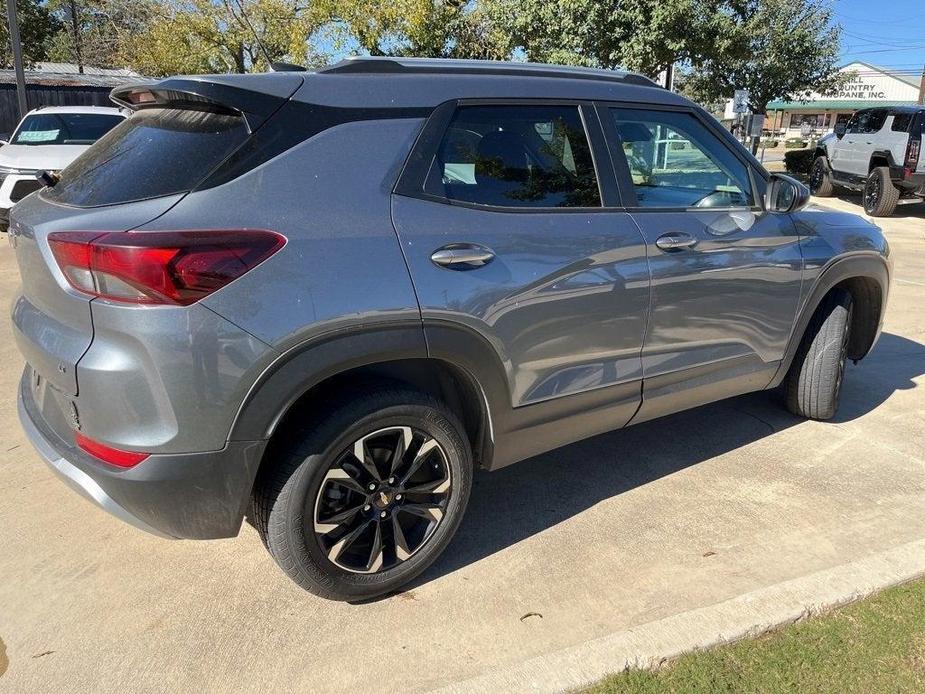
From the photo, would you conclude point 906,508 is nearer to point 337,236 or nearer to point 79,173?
point 337,236

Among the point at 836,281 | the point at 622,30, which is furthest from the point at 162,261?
the point at 622,30

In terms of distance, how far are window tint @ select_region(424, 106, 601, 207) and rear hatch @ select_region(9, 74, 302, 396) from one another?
1.98ft

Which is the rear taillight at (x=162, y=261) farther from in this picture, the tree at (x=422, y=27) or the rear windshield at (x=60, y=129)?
the tree at (x=422, y=27)

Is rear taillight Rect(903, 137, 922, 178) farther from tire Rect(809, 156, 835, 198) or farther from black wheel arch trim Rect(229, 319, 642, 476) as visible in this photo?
black wheel arch trim Rect(229, 319, 642, 476)

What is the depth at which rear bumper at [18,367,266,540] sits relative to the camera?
2.21 metres

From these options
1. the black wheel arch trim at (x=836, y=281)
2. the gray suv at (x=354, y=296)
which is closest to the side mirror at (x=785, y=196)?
the gray suv at (x=354, y=296)

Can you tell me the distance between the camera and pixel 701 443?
408 centimetres

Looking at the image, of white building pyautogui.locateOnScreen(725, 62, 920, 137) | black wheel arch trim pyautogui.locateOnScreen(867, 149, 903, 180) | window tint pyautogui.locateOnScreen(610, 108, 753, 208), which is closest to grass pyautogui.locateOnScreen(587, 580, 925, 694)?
window tint pyautogui.locateOnScreen(610, 108, 753, 208)

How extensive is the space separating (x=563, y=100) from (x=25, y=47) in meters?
42.1

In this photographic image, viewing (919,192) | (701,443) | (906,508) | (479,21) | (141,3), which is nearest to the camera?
(906,508)

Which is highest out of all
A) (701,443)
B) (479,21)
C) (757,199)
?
(479,21)

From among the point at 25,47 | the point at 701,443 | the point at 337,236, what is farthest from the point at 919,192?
the point at 25,47

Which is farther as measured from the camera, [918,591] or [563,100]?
[563,100]

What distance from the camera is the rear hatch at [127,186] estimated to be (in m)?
2.23
